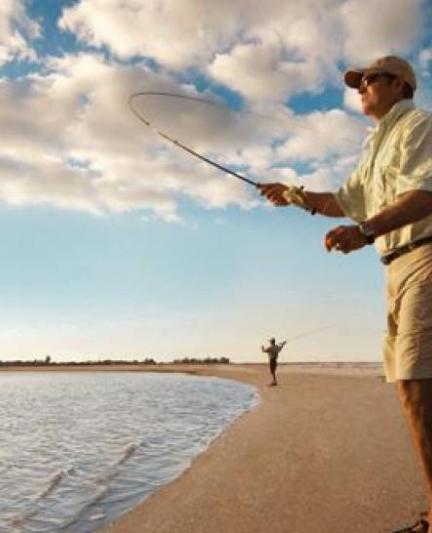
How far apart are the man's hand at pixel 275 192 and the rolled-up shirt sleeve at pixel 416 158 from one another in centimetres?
113

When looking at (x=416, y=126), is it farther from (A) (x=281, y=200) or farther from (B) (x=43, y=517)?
(B) (x=43, y=517)

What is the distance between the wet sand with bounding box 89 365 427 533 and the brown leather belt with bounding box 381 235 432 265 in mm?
1602

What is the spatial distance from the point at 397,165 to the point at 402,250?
17.1 inches

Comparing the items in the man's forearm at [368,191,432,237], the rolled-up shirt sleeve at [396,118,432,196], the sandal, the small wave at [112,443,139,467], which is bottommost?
the sandal

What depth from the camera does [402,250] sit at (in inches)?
146

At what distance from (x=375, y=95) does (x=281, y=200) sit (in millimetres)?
967

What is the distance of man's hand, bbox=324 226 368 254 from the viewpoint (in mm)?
3484

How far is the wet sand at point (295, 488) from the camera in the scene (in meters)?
4.61

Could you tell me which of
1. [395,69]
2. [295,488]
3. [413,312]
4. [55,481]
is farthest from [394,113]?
[55,481]

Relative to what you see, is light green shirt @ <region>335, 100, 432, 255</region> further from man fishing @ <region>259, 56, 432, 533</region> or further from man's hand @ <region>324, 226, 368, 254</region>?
man's hand @ <region>324, 226, 368, 254</region>

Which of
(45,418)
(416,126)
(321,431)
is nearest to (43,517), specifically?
(416,126)

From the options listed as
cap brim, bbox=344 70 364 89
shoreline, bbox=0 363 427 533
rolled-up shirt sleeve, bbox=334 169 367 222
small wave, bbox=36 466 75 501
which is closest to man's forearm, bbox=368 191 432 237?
rolled-up shirt sleeve, bbox=334 169 367 222

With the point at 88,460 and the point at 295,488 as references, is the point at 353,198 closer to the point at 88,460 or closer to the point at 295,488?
the point at 295,488

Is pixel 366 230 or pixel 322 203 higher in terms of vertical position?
pixel 322 203
